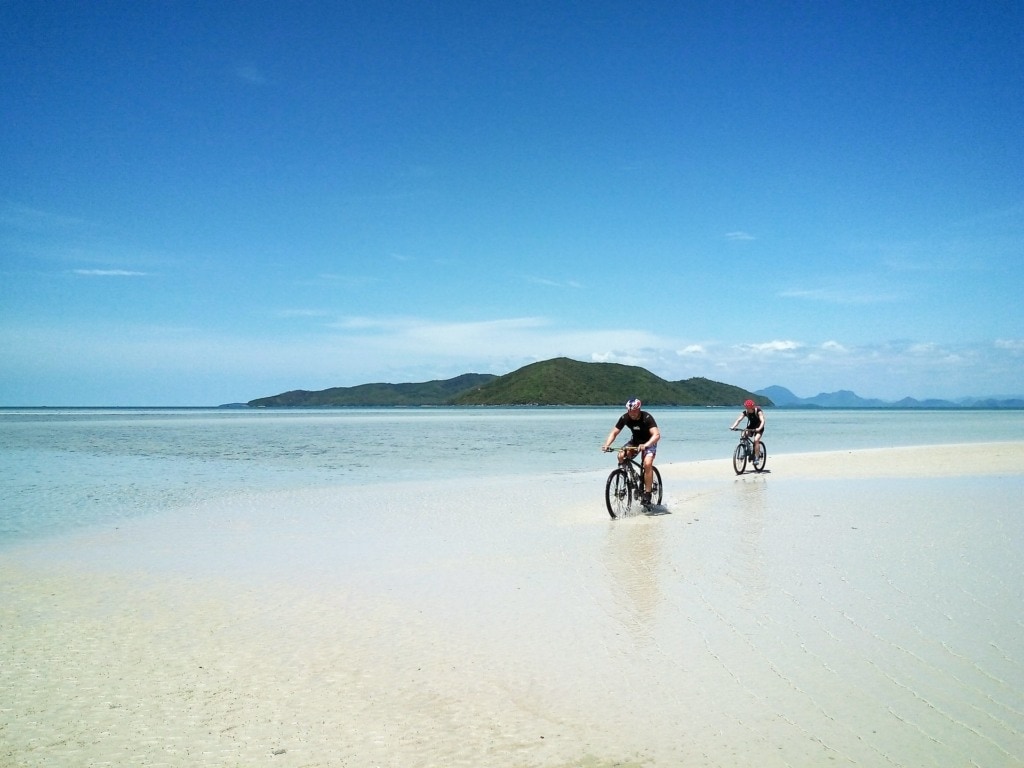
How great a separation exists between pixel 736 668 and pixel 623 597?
2.57 metres

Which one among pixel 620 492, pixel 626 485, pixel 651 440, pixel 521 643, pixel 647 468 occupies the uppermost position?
pixel 651 440

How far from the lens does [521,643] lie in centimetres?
744

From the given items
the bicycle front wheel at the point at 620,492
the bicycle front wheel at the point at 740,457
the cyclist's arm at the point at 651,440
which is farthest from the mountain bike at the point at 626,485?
the bicycle front wheel at the point at 740,457

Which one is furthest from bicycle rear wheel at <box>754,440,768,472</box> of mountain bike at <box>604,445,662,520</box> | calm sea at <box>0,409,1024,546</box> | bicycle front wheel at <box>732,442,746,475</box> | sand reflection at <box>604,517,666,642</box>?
sand reflection at <box>604,517,666,642</box>

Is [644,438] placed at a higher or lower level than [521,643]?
higher

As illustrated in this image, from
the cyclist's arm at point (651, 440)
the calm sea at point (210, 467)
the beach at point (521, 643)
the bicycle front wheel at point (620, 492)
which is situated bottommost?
the beach at point (521, 643)

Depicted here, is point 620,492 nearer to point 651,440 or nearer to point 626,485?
point 626,485

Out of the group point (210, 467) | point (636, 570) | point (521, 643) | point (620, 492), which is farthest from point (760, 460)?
point (210, 467)

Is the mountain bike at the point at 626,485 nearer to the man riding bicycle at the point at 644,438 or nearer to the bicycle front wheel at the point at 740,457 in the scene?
the man riding bicycle at the point at 644,438

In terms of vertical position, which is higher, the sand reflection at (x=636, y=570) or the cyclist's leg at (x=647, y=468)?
the cyclist's leg at (x=647, y=468)

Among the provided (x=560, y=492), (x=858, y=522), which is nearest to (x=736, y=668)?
(x=858, y=522)

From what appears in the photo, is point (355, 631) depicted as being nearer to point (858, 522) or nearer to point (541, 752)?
point (541, 752)

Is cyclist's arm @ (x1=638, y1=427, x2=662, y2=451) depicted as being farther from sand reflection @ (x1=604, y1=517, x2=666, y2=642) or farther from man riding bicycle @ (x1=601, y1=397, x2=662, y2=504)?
sand reflection @ (x1=604, y1=517, x2=666, y2=642)

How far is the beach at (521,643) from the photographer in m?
5.30
